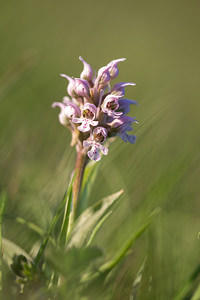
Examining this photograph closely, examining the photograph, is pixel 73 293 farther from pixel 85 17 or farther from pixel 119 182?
pixel 85 17

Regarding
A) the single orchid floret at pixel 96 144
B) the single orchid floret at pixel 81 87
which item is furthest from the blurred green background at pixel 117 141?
the single orchid floret at pixel 81 87

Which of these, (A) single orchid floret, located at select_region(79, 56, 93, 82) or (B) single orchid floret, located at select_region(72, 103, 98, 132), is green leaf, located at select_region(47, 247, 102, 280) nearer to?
(B) single orchid floret, located at select_region(72, 103, 98, 132)

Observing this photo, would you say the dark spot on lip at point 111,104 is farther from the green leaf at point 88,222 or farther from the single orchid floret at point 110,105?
the green leaf at point 88,222

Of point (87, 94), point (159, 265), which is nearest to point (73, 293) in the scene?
point (159, 265)

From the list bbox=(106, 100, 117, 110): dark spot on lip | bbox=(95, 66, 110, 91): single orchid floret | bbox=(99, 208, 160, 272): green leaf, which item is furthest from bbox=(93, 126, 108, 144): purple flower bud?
bbox=(99, 208, 160, 272): green leaf

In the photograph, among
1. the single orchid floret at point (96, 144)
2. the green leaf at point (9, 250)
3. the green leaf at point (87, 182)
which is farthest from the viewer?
the green leaf at point (87, 182)

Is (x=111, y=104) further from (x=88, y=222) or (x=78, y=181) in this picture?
(x=88, y=222)
